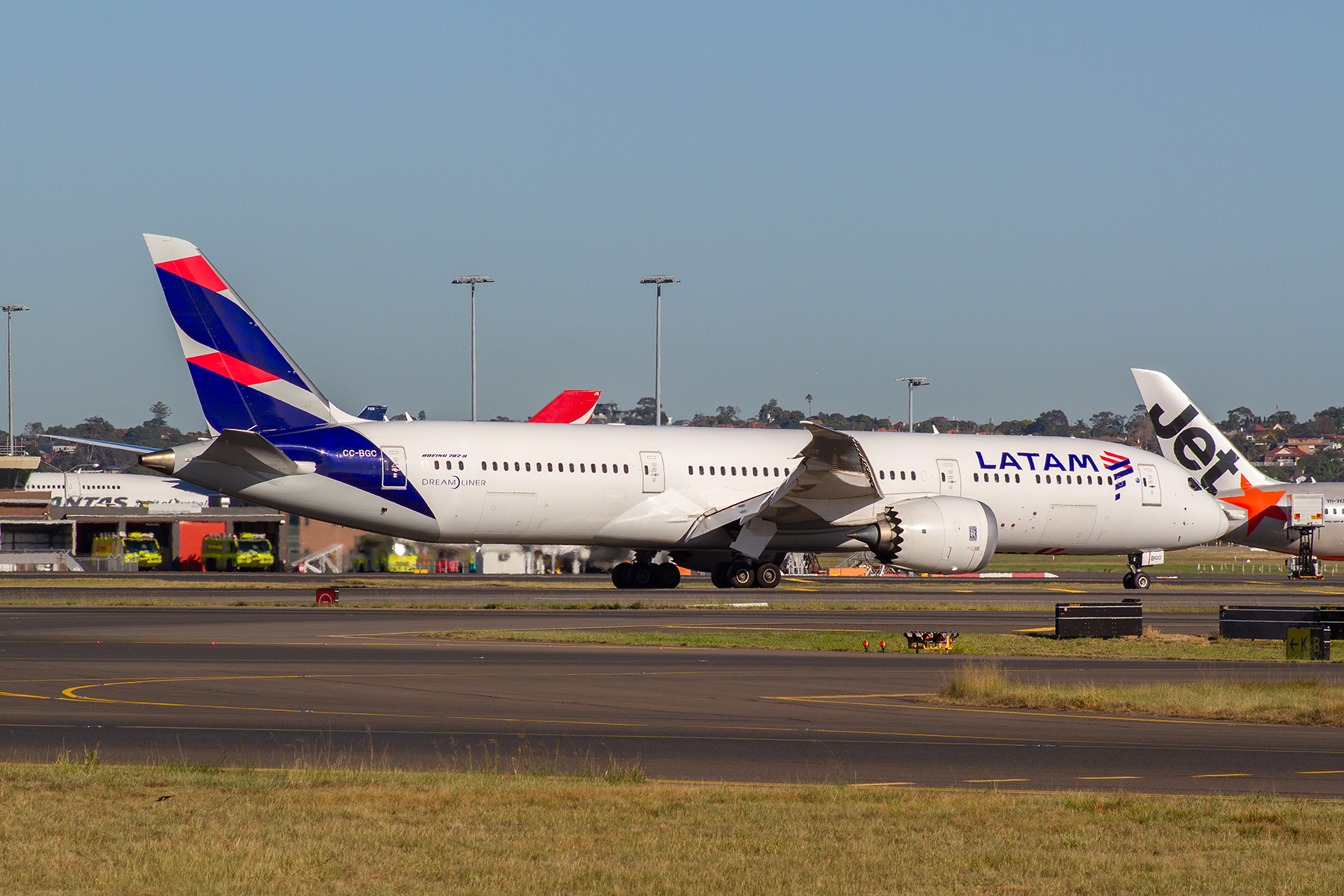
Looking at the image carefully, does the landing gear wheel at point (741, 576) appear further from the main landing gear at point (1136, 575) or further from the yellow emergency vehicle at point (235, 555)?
the yellow emergency vehicle at point (235, 555)

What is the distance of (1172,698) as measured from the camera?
54.6ft

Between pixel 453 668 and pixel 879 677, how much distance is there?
5.49 metres

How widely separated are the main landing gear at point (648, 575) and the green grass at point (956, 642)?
13720mm

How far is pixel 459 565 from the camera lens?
62438 millimetres

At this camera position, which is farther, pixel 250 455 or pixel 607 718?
pixel 250 455

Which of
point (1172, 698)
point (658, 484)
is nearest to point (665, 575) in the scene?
point (658, 484)

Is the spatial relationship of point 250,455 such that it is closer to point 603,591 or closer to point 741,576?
point 603,591

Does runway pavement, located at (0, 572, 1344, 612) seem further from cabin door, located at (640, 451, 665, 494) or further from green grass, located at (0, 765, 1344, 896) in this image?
green grass, located at (0, 765, 1344, 896)

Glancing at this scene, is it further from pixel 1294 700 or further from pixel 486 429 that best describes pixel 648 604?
pixel 1294 700

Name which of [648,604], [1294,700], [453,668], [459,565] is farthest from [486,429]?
[459,565]

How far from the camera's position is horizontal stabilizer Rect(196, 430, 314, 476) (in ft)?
105

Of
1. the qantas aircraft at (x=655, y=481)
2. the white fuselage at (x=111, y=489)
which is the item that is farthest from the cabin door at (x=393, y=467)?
the white fuselage at (x=111, y=489)

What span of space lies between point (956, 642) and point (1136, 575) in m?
20.9

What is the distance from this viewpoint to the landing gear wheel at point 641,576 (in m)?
39.8
